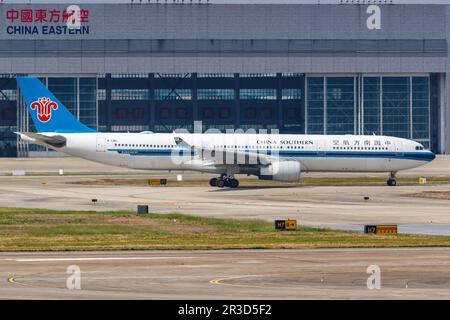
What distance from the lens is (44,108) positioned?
268 ft

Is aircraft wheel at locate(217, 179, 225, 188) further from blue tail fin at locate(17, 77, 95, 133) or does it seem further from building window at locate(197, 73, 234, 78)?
building window at locate(197, 73, 234, 78)

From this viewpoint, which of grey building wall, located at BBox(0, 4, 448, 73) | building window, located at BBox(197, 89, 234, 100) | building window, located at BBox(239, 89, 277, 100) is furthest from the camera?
building window, located at BBox(239, 89, 277, 100)

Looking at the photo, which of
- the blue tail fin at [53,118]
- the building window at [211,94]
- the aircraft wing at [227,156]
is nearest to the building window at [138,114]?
the building window at [211,94]

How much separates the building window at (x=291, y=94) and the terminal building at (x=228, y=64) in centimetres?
114

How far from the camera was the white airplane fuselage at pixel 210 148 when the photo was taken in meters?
79.2

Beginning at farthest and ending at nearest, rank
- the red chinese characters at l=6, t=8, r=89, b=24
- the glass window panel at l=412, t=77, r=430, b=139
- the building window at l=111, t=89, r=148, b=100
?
the building window at l=111, t=89, r=148, b=100 → the glass window panel at l=412, t=77, r=430, b=139 → the red chinese characters at l=6, t=8, r=89, b=24

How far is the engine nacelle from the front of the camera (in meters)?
77.6

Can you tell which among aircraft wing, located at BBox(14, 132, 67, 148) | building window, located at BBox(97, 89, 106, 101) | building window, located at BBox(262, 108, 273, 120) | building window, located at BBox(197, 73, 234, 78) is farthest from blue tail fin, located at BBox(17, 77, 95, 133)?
building window, located at BBox(262, 108, 273, 120)

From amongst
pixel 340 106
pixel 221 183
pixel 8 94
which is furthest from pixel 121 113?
pixel 221 183

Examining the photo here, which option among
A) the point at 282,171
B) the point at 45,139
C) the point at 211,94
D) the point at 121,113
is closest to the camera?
the point at 282,171

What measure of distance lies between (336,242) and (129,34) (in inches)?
3998

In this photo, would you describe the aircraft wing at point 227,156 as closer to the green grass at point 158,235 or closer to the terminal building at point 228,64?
the green grass at point 158,235

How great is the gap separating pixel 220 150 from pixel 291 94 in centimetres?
7215

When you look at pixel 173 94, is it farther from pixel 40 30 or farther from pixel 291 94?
pixel 40 30
